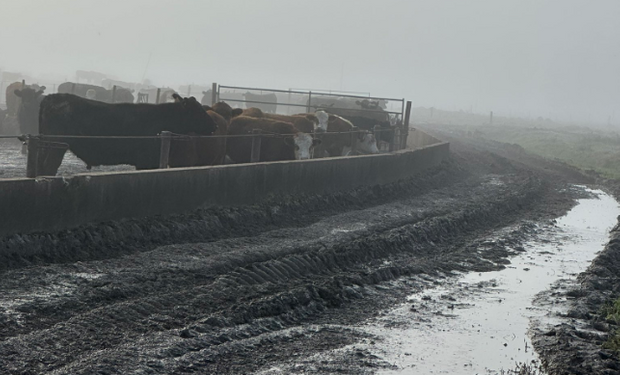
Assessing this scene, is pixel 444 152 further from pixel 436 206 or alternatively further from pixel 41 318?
pixel 41 318

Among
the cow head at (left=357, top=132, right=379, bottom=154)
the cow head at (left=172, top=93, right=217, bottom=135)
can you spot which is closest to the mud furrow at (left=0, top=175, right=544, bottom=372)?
the cow head at (left=172, top=93, right=217, bottom=135)

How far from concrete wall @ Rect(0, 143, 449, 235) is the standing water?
396cm

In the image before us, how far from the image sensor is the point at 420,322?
26.6 feet

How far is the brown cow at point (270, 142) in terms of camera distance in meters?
17.9

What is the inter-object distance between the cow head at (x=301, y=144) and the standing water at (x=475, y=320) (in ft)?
22.1

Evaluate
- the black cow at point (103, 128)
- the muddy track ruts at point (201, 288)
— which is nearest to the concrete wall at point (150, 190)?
the muddy track ruts at point (201, 288)

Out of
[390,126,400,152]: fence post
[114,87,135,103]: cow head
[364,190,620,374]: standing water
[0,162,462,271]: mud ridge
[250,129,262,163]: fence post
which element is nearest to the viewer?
[364,190,620,374]: standing water

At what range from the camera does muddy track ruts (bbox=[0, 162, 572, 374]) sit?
6.16 meters

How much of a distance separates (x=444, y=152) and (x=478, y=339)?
21033 mm

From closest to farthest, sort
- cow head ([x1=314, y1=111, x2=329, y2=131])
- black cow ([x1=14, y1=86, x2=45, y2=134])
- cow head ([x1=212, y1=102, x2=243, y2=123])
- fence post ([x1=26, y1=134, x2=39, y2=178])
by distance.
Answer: fence post ([x1=26, y1=134, x2=39, y2=178]) < cow head ([x1=212, y1=102, x2=243, y2=123]) < cow head ([x1=314, y1=111, x2=329, y2=131]) < black cow ([x1=14, y1=86, x2=45, y2=134])

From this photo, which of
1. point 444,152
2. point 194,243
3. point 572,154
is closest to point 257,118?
point 194,243

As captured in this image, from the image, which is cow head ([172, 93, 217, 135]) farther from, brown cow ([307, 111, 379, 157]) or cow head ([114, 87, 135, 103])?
cow head ([114, 87, 135, 103])

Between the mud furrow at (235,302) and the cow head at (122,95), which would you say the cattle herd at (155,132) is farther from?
the cow head at (122,95)

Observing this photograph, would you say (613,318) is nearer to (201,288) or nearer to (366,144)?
(201,288)
